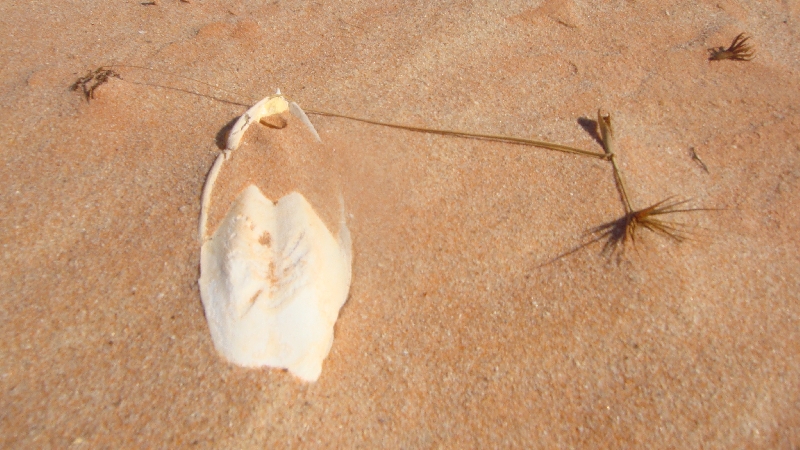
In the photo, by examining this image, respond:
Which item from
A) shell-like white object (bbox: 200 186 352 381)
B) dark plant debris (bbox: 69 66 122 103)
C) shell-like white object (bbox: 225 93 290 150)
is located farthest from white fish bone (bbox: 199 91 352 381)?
dark plant debris (bbox: 69 66 122 103)

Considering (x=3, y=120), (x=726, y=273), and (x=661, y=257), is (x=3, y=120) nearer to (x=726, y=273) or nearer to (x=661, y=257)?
(x=661, y=257)

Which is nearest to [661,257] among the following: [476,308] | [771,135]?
[476,308]

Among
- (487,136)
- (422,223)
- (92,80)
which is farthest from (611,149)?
(92,80)

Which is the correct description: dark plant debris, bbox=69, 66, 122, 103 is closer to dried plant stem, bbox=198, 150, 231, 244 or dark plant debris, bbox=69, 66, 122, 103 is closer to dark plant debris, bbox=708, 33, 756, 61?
dried plant stem, bbox=198, 150, 231, 244

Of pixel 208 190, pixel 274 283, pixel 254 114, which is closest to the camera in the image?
pixel 274 283

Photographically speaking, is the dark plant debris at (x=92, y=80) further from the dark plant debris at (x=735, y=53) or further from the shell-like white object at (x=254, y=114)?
the dark plant debris at (x=735, y=53)

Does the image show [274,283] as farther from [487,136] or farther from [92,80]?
[92,80]
